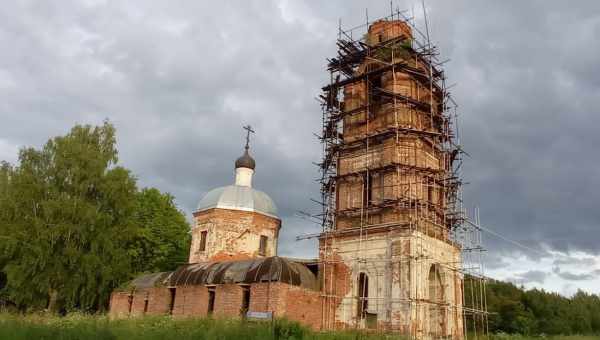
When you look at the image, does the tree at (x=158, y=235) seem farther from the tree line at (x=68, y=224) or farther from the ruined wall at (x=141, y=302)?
the ruined wall at (x=141, y=302)

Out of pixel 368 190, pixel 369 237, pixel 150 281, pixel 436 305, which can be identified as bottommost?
pixel 436 305

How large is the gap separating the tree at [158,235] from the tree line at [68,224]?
3.63 feet

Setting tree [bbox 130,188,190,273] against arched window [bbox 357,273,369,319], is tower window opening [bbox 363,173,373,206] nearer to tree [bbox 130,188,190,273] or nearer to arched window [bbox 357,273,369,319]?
arched window [bbox 357,273,369,319]

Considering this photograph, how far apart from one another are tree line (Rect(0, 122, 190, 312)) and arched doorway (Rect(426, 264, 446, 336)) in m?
14.8

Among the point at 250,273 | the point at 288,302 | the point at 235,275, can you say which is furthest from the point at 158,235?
the point at 288,302

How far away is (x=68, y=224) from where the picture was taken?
950 inches

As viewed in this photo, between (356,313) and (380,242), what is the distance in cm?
257

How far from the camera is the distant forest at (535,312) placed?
110 ft

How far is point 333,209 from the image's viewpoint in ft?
67.7

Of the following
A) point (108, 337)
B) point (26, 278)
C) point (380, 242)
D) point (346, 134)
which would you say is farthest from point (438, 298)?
point (26, 278)

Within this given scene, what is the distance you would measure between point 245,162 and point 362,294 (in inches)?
420

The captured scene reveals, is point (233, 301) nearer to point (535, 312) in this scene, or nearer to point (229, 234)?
point (229, 234)

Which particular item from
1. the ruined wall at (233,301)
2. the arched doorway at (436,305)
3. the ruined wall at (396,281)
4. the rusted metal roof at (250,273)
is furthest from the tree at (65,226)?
the arched doorway at (436,305)

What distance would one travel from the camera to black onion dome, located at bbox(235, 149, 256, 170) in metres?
26.5
